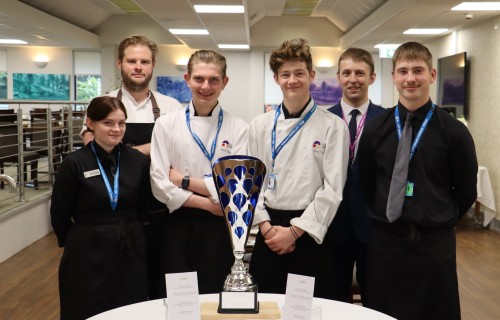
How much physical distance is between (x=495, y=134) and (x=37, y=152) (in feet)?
19.9

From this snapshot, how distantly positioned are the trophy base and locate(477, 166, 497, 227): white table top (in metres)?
5.81

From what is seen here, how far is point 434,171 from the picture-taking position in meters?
2.29

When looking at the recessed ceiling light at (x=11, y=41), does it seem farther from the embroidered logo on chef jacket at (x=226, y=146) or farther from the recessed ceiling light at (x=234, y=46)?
the embroidered logo on chef jacket at (x=226, y=146)

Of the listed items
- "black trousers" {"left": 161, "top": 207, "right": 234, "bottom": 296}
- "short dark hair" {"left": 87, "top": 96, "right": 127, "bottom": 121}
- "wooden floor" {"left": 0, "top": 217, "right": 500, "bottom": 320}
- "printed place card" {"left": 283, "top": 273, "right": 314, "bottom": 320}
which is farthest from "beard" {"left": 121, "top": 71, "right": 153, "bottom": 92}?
"wooden floor" {"left": 0, "top": 217, "right": 500, "bottom": 320}

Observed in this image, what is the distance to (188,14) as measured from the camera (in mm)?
9188

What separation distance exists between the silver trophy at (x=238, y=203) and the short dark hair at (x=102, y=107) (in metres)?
0.96

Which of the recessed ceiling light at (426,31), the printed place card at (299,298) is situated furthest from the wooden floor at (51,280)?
the recessed ceiling light at (426,31)

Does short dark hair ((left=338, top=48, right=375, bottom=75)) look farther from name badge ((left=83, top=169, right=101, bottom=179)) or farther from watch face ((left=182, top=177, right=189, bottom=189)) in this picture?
name badge ((left=83, top=169, right=101, bottom=179))

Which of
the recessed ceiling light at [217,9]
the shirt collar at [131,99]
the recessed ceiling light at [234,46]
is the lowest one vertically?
the shirt collar at [131,99]

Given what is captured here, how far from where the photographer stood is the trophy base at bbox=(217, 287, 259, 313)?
1.74 meters

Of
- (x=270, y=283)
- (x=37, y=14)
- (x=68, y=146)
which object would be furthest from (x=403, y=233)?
(x=37, y=14)

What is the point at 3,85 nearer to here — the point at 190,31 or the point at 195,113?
the point at 190,31

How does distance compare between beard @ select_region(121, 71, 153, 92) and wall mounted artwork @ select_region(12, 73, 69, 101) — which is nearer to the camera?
beard @ select_region(121, 71, 153, 92)

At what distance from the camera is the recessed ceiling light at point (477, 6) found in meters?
6.57
